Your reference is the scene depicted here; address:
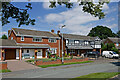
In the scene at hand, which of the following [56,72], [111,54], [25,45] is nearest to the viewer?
[56,72]

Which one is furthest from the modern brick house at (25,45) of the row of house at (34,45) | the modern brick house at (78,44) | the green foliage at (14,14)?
the green foliage at (14,14)

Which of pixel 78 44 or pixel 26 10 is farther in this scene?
pixel 78 44

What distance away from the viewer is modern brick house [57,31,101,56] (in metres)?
40.8

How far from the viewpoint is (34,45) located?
33438 millimetres

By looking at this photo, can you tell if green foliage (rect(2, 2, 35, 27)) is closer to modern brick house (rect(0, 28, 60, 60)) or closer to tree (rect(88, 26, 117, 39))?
modern brick house (rect(0, 28, 60, 60))

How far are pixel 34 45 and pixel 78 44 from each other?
15487mm

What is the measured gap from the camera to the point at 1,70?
56.1 feet

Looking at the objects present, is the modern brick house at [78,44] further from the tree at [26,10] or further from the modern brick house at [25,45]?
the tree at [26,10]

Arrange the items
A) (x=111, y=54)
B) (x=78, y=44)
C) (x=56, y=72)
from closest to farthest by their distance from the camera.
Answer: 1. (x=56, y=72)
2. (x=111, y=54)
3. (x=78, y=44)

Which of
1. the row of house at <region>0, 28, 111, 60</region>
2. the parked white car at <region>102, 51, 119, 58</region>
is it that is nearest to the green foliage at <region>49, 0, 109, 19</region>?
the row of house at <region>0, 28, 111, 60</region>

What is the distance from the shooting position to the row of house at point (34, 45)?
30.1 meters

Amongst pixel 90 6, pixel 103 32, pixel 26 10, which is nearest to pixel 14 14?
pixel 26 10

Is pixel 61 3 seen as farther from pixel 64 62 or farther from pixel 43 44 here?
pixel 43 44

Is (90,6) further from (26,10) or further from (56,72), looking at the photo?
(56,72)
